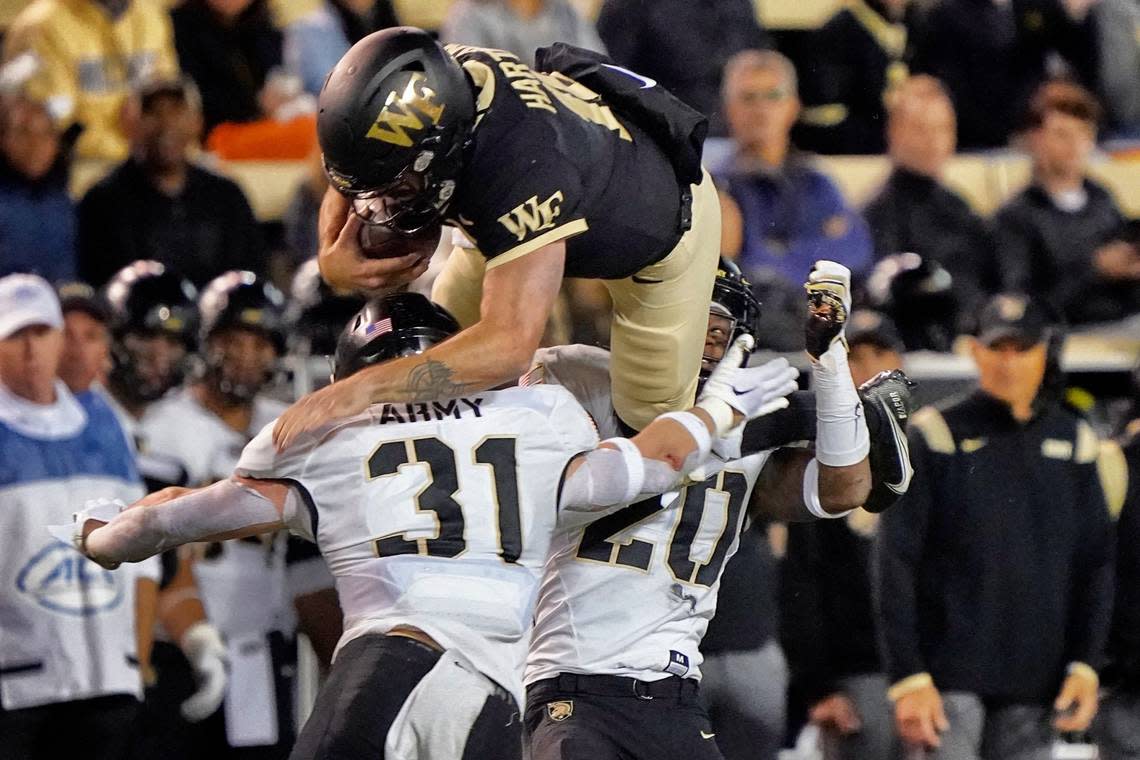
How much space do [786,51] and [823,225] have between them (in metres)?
2.13

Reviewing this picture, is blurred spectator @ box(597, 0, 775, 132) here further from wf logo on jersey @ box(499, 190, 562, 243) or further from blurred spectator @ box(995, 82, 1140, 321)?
wf logo on jersey @ box(499, 190, 562, 243)

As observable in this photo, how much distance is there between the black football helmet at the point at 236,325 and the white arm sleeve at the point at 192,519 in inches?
101

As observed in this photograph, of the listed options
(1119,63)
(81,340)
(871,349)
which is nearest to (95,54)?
(81,340)

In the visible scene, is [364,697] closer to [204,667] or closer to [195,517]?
[195,517]

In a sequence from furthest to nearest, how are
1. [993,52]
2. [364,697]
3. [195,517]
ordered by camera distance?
[993,52], [195,517], [364,697]

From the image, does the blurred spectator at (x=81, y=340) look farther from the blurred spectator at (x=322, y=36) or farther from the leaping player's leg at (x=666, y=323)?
the leaping player's leg at (x=666, y=323)

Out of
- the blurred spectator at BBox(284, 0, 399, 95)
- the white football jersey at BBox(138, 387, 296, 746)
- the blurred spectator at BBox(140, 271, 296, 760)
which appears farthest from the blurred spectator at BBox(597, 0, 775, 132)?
the white football jersey at BBox(138, 387, 296, 746)

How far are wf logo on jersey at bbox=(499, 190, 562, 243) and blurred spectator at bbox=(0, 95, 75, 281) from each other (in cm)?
336

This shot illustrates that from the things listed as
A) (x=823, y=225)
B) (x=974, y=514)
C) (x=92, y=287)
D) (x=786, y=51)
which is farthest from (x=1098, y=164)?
(x=92, y=287)

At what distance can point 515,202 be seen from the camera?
14.6 ft

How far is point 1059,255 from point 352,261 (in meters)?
4.61

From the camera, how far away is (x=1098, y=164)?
380 inches

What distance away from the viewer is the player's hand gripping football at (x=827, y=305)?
16.3 feet

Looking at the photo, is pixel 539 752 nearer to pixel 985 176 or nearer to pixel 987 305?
pixel 987 305
